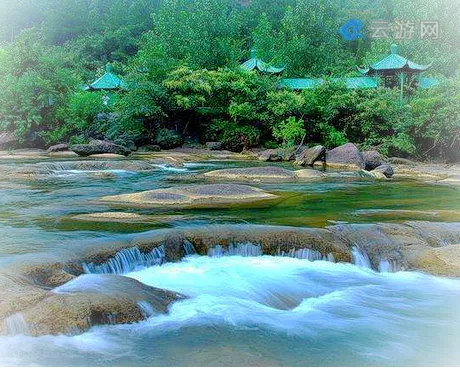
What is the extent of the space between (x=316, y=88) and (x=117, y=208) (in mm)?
16354

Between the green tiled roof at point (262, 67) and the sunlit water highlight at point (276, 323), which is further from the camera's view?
the green tiled roof at point (262, 67)

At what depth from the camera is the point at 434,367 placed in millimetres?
3977

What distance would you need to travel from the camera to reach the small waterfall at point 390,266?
639cm

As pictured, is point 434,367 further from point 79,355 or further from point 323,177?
point 323,177

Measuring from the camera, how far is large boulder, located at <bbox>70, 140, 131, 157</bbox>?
2017 centimetres

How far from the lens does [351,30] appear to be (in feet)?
128

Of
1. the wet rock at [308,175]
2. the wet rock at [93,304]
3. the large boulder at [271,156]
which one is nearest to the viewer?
the wet rock at [93,304]

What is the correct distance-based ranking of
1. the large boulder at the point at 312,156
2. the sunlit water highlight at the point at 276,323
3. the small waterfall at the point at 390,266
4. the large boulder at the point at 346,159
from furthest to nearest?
1. the large boulder at the point at 312,156
2. the large boulder at the point at 346,159
3. the small waterfall at the point at 390,266
4. the sunlit water highlight at the point at 276,323

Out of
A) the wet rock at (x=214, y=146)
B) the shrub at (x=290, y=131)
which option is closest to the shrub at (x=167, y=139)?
the wet rock at (x=214, y=146)

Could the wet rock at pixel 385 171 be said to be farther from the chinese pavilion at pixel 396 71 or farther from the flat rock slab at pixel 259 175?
the chinese pavilion at pixel 396 71

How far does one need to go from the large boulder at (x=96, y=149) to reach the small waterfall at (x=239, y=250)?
575 inches

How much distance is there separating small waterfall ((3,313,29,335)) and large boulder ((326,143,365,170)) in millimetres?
13683

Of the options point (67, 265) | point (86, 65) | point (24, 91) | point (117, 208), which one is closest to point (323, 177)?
point (117, 208)

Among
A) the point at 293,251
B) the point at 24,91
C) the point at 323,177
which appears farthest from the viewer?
the point at 24,91
